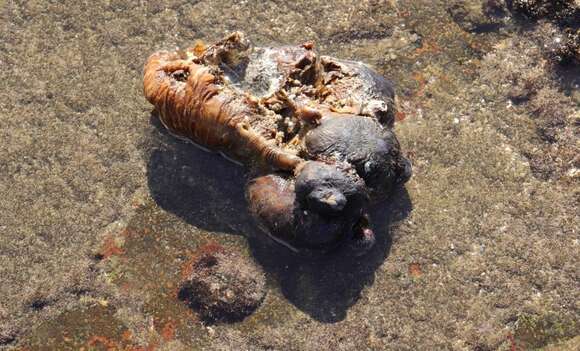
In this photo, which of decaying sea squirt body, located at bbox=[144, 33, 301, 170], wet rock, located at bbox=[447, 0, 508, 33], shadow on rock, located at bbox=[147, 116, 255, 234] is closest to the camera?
decaying sea squirt body, located at bbox=[144, 33, 301, 170]

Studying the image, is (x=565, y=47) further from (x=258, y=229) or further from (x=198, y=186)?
(x=198, y=186)

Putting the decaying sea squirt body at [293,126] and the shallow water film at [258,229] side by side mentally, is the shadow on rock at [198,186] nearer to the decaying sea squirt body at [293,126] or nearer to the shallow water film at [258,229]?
the shallow water film at [258,229]

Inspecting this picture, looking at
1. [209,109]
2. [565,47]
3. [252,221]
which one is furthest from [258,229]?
[565,47]

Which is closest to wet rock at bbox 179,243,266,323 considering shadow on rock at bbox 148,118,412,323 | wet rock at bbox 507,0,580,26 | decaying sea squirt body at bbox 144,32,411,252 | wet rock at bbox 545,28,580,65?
shadow on rock at bbox 148,118,412,323

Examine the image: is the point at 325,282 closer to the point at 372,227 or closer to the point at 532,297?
the point at 372,227

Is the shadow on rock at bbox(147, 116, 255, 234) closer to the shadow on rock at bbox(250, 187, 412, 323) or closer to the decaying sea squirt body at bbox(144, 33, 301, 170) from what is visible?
the decaying sea squirt body at bbox(144, 33, 301, 170)

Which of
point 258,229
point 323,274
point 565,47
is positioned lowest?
point 323,274
